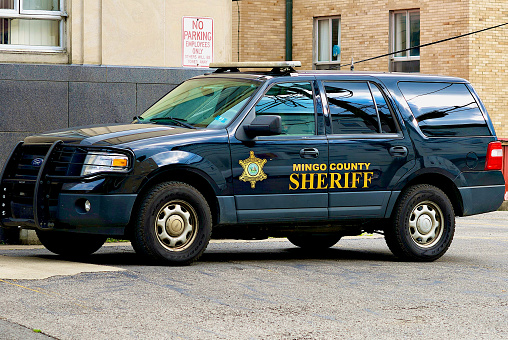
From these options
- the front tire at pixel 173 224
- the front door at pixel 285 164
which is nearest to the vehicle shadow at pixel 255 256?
the front tire at pixel 173 224

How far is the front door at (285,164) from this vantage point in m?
8.49

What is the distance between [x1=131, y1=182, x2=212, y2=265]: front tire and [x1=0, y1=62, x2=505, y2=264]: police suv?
1 cm

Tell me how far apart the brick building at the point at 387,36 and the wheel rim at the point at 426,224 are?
1683 cm

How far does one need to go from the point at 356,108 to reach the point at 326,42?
2025 cm

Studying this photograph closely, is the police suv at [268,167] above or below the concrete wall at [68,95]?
below

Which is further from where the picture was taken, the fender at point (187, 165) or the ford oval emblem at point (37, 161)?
the ford oval emblem at point (37, 161)

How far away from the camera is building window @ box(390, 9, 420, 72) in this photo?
27250 millimetres

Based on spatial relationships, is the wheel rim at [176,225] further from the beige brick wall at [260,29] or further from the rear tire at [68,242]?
the beige brick wall at [260,29]

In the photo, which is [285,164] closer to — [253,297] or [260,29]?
[253,297]

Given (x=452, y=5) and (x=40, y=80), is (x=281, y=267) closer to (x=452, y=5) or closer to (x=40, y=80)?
(x=40, y=80)

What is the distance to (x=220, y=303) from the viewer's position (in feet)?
21.6

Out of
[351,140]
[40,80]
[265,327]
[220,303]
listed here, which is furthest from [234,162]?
[40,80]

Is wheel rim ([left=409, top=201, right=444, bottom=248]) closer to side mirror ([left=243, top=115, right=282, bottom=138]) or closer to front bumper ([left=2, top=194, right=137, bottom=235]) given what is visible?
side mirror ([left=243, top=115, right=282, bottom=138])

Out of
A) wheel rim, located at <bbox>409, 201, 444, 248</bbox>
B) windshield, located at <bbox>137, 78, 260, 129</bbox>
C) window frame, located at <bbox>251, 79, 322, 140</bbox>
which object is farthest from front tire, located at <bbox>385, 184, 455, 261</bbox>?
windshield, located at <bbox>137, 78, 260, 129</bbox>
